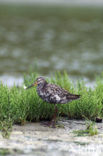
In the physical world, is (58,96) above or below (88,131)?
above

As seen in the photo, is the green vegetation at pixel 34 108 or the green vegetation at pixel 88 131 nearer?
the green vegetation at pixel 88 131

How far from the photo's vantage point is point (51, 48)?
21312 millimetres

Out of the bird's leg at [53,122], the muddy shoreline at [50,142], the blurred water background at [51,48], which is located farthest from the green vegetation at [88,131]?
the blurred water background at [51,48]

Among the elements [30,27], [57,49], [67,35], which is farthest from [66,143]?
[30,27]

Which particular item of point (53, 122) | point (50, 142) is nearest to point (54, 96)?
point (53, 122)

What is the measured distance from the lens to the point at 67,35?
2591 cm

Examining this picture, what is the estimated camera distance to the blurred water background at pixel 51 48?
16078 mm

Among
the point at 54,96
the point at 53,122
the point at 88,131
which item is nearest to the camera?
the point at 88,131

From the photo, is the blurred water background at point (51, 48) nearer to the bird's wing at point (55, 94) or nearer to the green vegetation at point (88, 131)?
A: the bird's wing at point (55, 94)

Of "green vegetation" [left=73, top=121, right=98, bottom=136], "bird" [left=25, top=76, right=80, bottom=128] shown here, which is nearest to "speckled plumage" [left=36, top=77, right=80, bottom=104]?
"bird" [left=25, top=76, right=80, bottom=128]

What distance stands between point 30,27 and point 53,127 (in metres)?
22.5

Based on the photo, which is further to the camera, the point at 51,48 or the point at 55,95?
the point at 51,48

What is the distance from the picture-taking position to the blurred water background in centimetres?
1608

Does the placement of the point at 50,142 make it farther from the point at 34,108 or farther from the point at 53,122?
the point at 34,108
